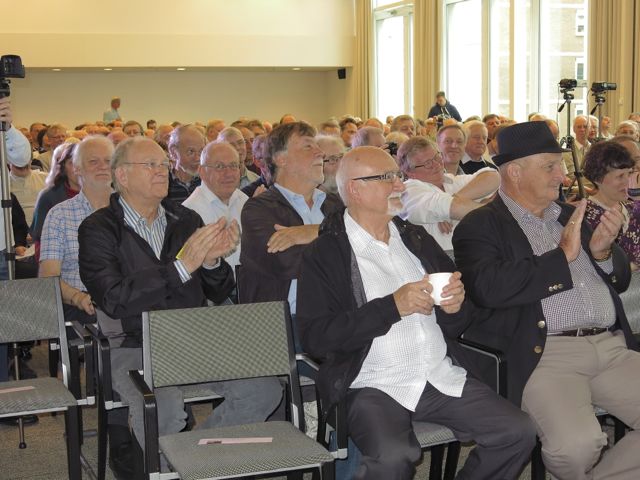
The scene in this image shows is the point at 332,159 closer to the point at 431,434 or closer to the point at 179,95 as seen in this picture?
the point at 431,434

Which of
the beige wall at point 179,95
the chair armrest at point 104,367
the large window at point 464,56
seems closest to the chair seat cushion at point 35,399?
the chair armrest at point 104,367

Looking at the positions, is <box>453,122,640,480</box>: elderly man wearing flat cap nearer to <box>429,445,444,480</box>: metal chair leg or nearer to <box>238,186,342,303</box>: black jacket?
<box>429,445,444,480</box>: metal chair leg

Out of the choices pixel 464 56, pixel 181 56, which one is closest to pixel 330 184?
pixel 464 56

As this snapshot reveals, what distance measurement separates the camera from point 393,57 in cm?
1911

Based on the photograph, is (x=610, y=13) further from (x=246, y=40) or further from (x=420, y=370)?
(x=420, y=370)

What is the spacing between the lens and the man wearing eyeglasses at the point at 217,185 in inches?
186

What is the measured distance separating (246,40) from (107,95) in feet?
11.6

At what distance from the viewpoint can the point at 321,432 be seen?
116 inches

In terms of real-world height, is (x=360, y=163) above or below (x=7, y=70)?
below

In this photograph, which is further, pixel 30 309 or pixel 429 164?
pixel 429 164

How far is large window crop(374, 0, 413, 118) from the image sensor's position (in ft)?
60.1

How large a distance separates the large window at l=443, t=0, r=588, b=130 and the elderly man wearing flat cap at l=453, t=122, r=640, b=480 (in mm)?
11098

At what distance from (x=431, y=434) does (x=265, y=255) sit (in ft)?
3.53

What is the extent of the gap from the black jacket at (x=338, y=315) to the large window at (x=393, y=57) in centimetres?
1581
